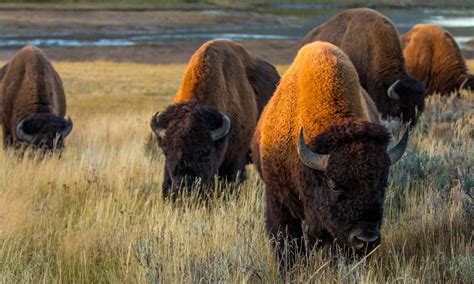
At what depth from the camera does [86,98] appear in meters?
22.2

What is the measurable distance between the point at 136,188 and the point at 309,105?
10.8 ft

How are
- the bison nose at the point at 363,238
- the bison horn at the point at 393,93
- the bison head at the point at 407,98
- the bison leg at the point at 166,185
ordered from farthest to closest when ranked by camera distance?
the bison horn at the point at 393,93
the bison head at the point at 407,98
the bison leg at the point at 166,185
the bison nose at the point at 363,238

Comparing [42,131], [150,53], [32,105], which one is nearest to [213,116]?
[42,131]

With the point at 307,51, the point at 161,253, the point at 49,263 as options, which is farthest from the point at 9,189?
the point at 307,51

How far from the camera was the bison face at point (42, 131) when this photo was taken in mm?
9938

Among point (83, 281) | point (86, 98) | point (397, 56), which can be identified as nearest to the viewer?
point (83, 281)

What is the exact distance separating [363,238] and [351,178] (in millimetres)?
375

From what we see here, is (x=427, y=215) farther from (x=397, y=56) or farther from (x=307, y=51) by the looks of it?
(x=397, y=56)

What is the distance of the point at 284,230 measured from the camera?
4988 millimetres

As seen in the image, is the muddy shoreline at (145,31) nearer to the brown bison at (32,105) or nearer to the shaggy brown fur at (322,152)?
the brown bison at (32,105)

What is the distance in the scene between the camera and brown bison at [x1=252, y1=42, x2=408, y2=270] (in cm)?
416

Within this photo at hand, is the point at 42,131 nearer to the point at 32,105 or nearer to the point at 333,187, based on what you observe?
the point at 32,105

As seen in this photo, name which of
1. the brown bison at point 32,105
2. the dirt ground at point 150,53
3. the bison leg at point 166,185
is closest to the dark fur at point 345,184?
the bison leg at point 166,185

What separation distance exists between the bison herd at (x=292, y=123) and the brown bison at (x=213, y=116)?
0.01 meters
